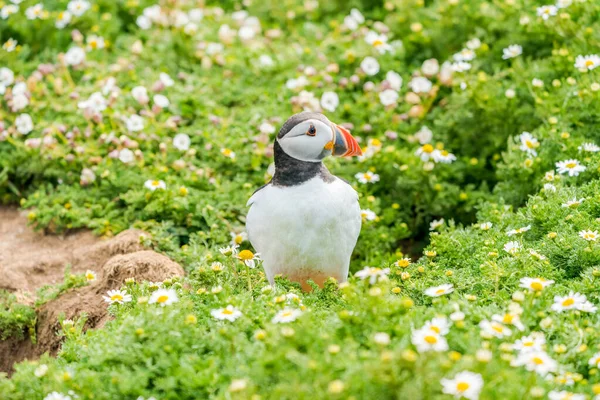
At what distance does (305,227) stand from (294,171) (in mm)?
312

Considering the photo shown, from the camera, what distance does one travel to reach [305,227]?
4.29m

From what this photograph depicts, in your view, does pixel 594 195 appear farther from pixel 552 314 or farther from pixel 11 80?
pixel 11 80

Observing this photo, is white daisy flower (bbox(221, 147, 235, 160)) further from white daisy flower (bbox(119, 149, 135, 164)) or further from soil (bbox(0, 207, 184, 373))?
soil (bbox(0, 207, 184, 373))

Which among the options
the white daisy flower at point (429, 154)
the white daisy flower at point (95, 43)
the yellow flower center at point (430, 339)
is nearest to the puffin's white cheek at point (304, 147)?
the yellow flower center at point (430, 339)

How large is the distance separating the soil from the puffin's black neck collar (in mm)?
993

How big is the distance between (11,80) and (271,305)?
4.30 m

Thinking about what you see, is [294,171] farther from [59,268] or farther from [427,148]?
[59,268]

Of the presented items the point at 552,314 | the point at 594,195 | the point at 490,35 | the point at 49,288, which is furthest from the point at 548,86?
the point at 49,288

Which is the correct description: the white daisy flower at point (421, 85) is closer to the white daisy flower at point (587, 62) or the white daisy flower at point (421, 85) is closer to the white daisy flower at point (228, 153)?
the white daisy flower at point (587, 62)

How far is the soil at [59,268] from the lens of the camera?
16.0 feet

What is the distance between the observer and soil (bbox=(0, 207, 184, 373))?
4.87 metres

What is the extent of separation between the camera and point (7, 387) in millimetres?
3545

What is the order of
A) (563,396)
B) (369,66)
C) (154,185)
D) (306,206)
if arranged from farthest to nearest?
(369,66) → (154,185) → (306,206) → (563,396)

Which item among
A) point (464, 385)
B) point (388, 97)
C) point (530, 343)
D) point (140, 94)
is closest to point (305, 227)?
point (530, 343)
